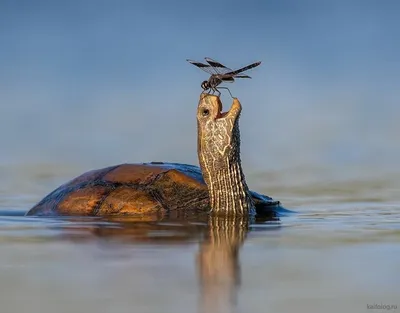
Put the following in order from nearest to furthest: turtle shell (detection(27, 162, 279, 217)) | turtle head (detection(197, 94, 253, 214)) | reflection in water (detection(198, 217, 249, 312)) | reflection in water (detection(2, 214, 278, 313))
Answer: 1. reflection in water (detection(198, 217, 249, 312))
2. reflection in water (detection(2, 214, 278, 313))
3. turtle head (detection(197, 94, 253, 214))
4. turtle shell (detection(27, 162, 279, 217))

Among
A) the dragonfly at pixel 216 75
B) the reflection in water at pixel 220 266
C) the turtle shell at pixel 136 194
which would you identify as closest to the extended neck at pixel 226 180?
the turtle shell at pixel 136 194

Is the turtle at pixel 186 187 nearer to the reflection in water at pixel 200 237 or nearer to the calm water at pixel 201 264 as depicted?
the reflection in water at pixel 200 237

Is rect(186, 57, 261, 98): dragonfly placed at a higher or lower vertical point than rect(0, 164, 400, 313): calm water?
higher

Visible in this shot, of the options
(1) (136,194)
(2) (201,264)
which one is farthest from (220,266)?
(1) (136,194)

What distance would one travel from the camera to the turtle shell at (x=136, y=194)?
759 cm

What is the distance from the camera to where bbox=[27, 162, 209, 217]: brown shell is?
24.9ft

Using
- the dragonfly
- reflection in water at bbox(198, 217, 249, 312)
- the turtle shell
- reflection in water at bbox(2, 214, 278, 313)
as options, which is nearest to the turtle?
→ the turtle shell

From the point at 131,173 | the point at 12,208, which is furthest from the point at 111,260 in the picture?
the point at 12,208

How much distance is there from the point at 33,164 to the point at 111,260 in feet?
31.0

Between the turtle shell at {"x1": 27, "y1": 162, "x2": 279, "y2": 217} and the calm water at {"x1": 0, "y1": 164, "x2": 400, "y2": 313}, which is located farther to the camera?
the turtle shell at {"x1": 27, "y1": 162, "x2": 279, "y2": 217}

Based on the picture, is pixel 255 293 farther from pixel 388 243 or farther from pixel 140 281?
pixel 388 243

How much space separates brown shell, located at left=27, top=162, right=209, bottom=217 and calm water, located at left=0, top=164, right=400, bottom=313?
18.4 inches

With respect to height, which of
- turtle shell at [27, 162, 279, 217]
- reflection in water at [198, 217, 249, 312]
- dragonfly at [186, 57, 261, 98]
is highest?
dragonfly at [186, 57, 261, 98]

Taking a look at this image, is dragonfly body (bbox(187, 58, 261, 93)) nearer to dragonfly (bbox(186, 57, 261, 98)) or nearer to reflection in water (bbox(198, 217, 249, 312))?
dragonfly (bbox(186, 57, 261, 98))
